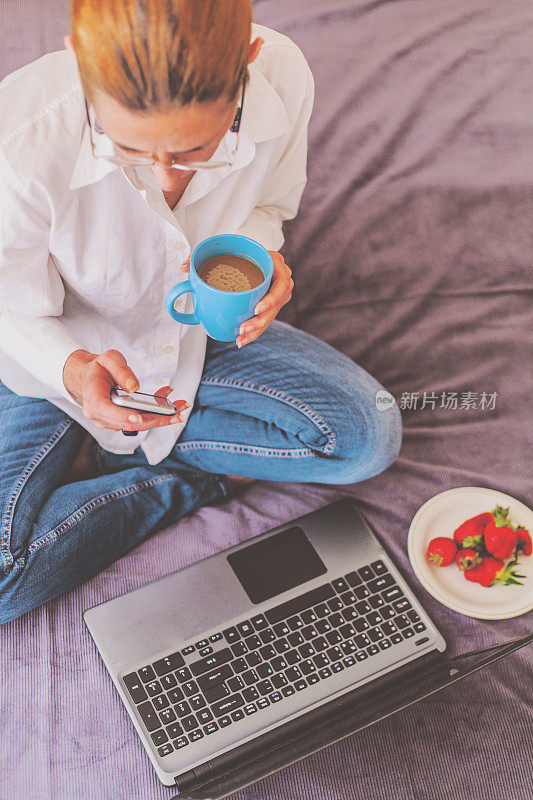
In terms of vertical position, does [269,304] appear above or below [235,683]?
above

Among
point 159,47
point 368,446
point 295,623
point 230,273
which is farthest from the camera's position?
point 368,446

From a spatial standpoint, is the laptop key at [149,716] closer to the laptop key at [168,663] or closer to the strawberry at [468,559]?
the laptop key at [168,663]

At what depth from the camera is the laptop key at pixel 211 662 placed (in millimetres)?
922

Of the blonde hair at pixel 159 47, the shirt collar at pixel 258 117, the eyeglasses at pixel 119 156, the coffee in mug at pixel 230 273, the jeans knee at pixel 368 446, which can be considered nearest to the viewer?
the blonde hair at pixel 159 47

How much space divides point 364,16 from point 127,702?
127 centimetres

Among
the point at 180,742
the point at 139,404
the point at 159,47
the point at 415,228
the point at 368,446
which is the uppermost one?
the point at 159,47

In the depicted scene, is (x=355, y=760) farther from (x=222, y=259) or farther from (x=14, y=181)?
(x=14, y=181)

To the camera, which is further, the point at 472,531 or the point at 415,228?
the point at 415,228

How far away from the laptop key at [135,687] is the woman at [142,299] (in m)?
0.17

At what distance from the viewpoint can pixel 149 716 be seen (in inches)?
35.1

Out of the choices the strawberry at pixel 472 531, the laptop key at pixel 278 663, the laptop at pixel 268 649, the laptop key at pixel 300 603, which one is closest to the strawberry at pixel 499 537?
the strawberry at pixel 472 531

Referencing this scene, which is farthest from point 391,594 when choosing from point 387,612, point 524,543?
point 524,543

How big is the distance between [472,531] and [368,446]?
21cm

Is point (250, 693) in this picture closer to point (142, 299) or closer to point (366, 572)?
point (366, 572)
